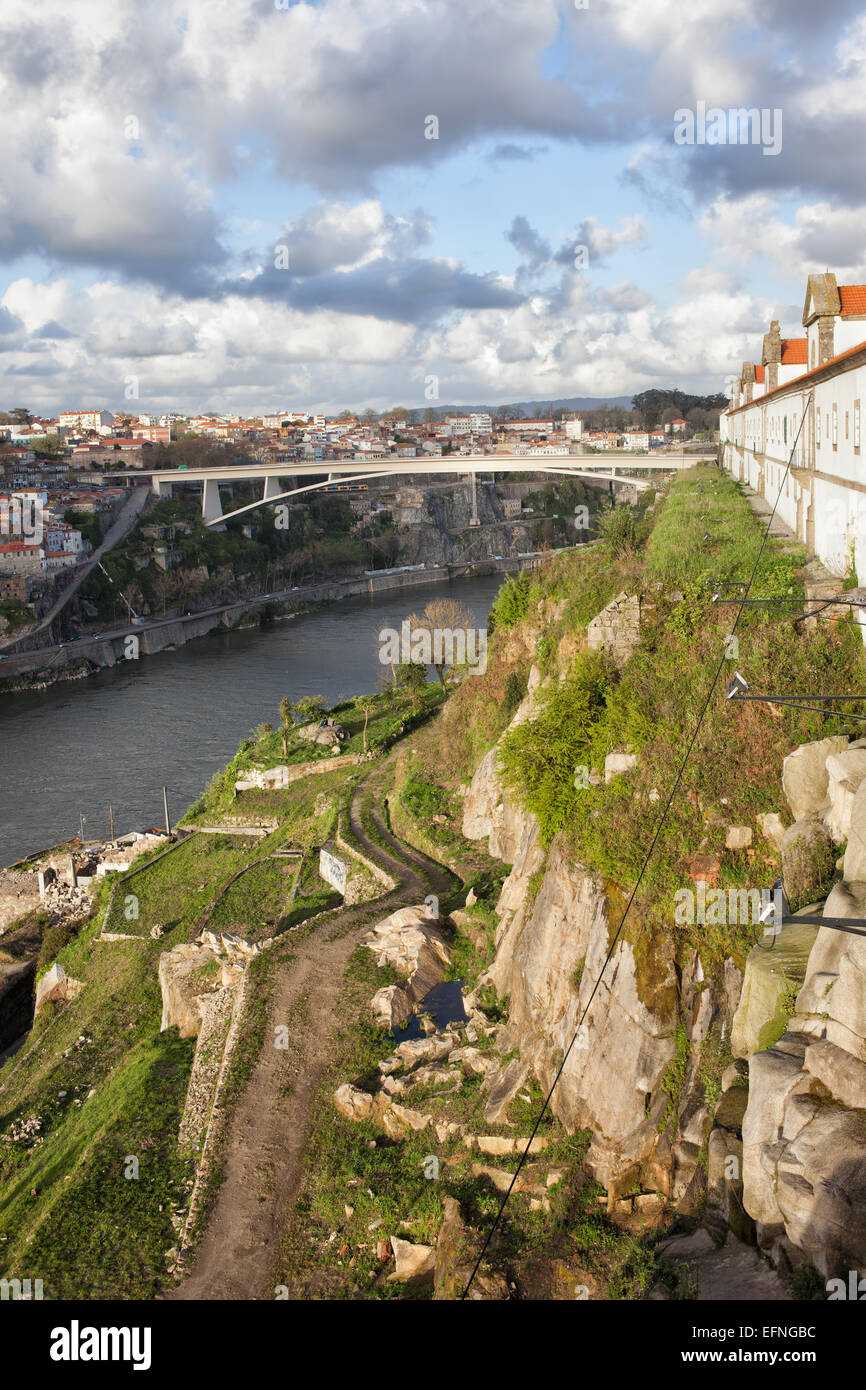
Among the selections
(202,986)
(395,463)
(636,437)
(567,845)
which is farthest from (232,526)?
(567,845)

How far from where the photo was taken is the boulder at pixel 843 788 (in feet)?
19.1

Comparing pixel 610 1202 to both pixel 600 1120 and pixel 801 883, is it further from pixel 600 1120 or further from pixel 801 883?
pixel 801 883

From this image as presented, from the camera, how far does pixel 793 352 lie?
18.6 m

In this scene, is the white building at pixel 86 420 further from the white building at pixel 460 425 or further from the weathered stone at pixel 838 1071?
the weathered stone at pixel 838 1071

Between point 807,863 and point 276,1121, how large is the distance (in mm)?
5026

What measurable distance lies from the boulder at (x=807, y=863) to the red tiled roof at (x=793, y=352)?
14082mm

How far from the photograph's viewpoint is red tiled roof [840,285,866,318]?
10586mm

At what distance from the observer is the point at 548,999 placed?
780cm

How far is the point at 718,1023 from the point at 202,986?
723 cm

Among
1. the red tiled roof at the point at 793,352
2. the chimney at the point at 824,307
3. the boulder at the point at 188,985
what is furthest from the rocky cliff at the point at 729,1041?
the red tiled roof at the point at 793,352

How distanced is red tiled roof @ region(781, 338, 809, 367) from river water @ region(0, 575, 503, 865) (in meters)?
Result: 15.5

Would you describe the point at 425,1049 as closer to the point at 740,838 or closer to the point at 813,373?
the point at 740,838

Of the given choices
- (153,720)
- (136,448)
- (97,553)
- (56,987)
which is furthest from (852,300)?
(136,448)
